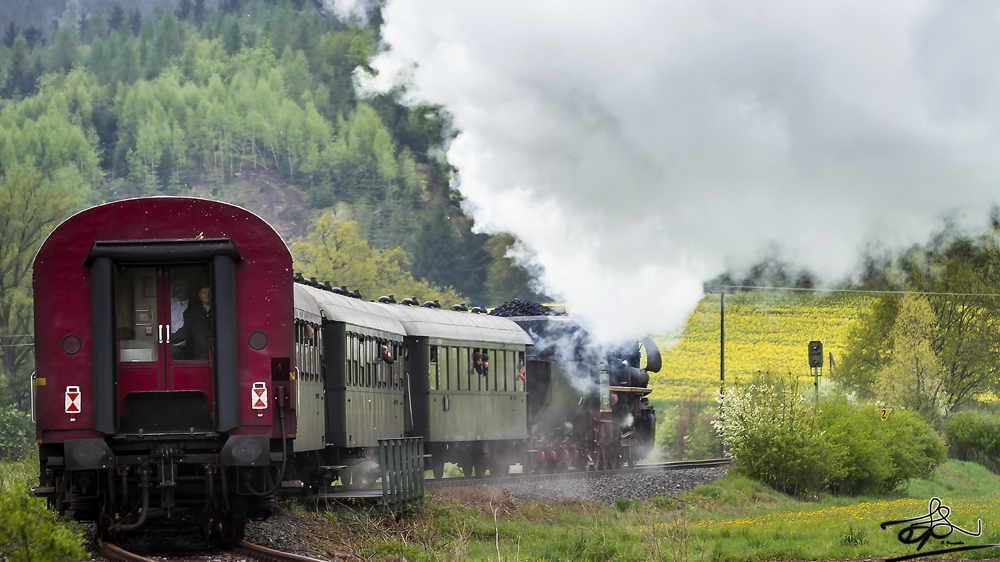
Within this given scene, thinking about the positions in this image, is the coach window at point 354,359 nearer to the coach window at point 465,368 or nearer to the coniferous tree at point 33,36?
the coach window at point 465,368

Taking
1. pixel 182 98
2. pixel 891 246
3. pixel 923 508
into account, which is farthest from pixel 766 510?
pixel 182 98

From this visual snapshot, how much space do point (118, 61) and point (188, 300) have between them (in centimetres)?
15712

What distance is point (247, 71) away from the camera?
164m

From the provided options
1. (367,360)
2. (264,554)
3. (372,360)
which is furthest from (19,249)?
(264,554)

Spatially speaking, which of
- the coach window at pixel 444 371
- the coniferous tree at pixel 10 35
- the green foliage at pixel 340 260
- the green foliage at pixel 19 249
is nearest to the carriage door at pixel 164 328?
the coach window at pixel 444 371

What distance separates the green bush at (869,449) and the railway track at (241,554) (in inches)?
731

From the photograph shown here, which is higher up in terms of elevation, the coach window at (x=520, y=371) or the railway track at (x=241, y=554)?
the coach window at (x=520, y=371)

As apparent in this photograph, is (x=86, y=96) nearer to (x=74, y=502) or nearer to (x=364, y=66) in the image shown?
(x=364, y=66)

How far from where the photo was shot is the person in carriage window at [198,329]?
43.5ft

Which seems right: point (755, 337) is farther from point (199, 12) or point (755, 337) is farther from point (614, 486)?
point (199, 12)

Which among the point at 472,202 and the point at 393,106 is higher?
the point at 393,106

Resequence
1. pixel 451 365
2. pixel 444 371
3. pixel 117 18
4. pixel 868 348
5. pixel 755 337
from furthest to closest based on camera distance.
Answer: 1. pixel 117 18
2. pixel 755 337
3. pixel 868 348
4. pixel 451 365
5. pixel 444 371

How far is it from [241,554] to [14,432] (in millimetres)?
29920

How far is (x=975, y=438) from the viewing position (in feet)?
147
